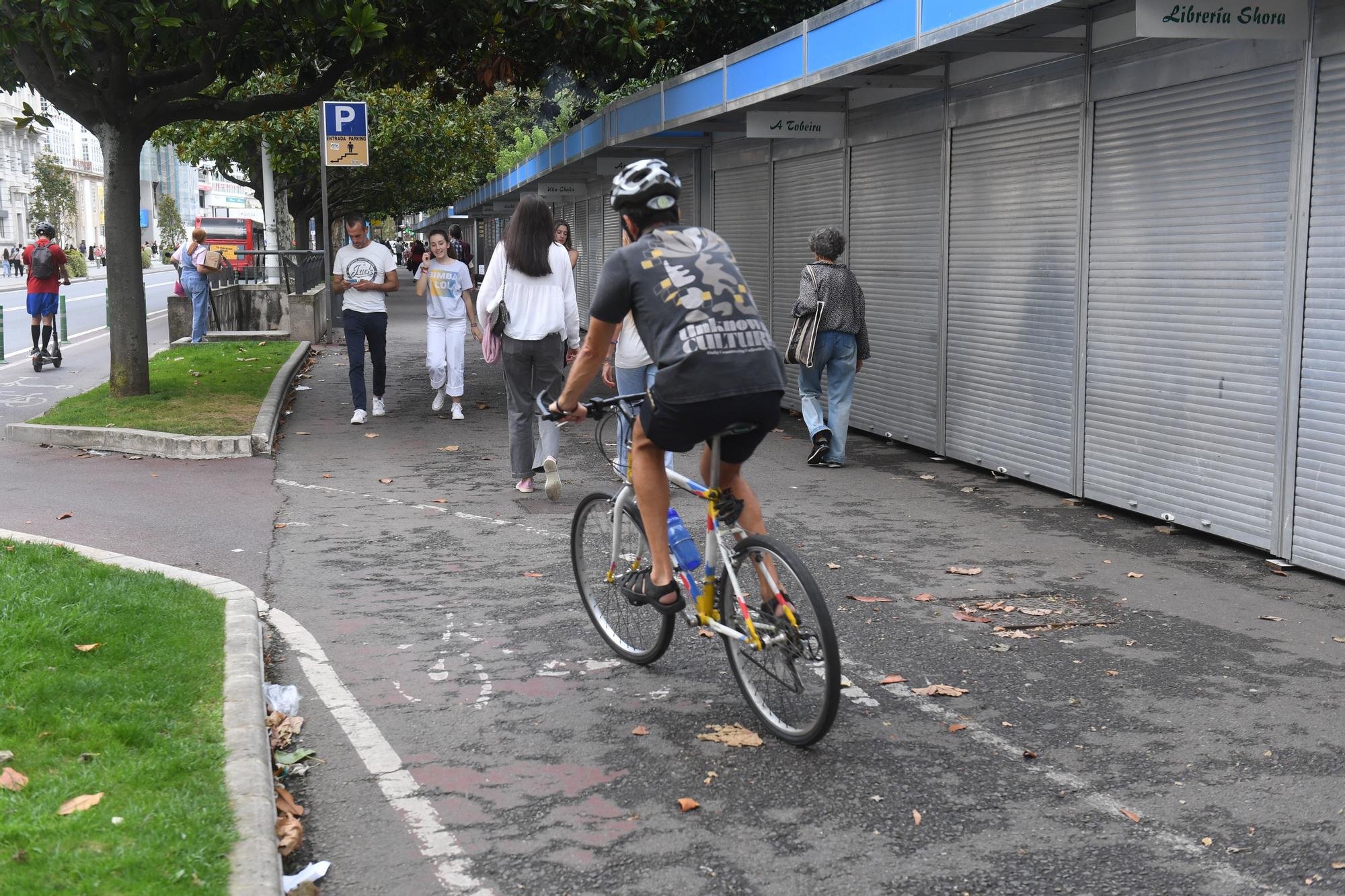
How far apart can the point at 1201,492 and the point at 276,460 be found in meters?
7.08

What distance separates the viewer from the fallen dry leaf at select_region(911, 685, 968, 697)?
5.39m

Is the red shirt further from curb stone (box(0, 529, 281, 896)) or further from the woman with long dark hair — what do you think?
curb stone (box(0, 529, 281, 896))

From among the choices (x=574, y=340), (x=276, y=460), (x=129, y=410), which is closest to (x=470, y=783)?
(x=574, y=340)

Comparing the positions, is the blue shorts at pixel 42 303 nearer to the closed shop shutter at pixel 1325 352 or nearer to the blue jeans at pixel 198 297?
the blue jeans at pixel 198 297

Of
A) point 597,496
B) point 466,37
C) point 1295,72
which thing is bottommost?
point 597,496

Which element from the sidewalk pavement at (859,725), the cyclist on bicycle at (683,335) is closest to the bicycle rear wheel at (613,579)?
the sidewalk pavement at (859,725)

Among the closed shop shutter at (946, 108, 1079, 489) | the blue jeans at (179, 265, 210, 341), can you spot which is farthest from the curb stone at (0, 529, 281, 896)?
the blue jeans at (179, 265, 210, 341)

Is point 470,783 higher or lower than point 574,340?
lower

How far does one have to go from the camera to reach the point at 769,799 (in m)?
4.38

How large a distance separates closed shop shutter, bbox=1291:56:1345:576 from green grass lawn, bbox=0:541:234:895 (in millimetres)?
5471

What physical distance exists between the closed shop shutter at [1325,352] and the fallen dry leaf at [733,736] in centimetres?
386

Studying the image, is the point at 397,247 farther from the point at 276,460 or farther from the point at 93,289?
the point at 276,460

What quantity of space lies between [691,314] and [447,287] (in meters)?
9.36

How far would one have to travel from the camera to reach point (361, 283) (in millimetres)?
12977
